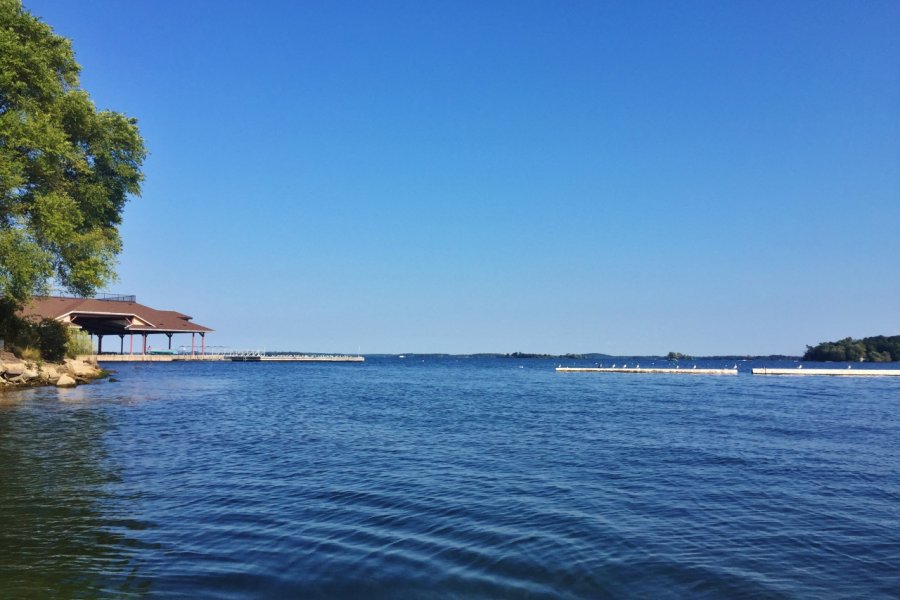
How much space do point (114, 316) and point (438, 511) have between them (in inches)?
3343

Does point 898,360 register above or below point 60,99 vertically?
below

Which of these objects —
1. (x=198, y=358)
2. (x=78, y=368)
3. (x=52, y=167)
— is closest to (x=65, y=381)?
(x=78, y=368)

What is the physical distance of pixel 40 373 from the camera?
39625 mm

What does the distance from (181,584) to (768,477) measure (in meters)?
14.5

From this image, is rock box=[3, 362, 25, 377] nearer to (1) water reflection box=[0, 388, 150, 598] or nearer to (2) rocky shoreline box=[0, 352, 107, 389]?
(2) rocky shoreline box=[0, 352, 107, 389]

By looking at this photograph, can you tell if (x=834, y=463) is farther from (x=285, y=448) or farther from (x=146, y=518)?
(x=146, y=518)

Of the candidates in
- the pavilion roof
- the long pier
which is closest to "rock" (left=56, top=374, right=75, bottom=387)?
the pavilion roof

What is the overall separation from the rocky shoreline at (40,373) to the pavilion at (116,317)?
25.0 metres

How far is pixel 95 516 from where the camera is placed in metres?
10.5

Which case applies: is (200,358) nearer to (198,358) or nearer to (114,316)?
(198,358)

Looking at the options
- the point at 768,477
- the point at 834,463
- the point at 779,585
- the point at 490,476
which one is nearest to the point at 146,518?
the point at 490,476

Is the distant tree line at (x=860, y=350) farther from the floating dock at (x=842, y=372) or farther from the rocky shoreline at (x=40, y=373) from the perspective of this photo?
the rocky shoreline at (x=40, y=373)

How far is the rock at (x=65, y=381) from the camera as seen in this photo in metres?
39.7

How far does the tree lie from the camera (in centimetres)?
2656
